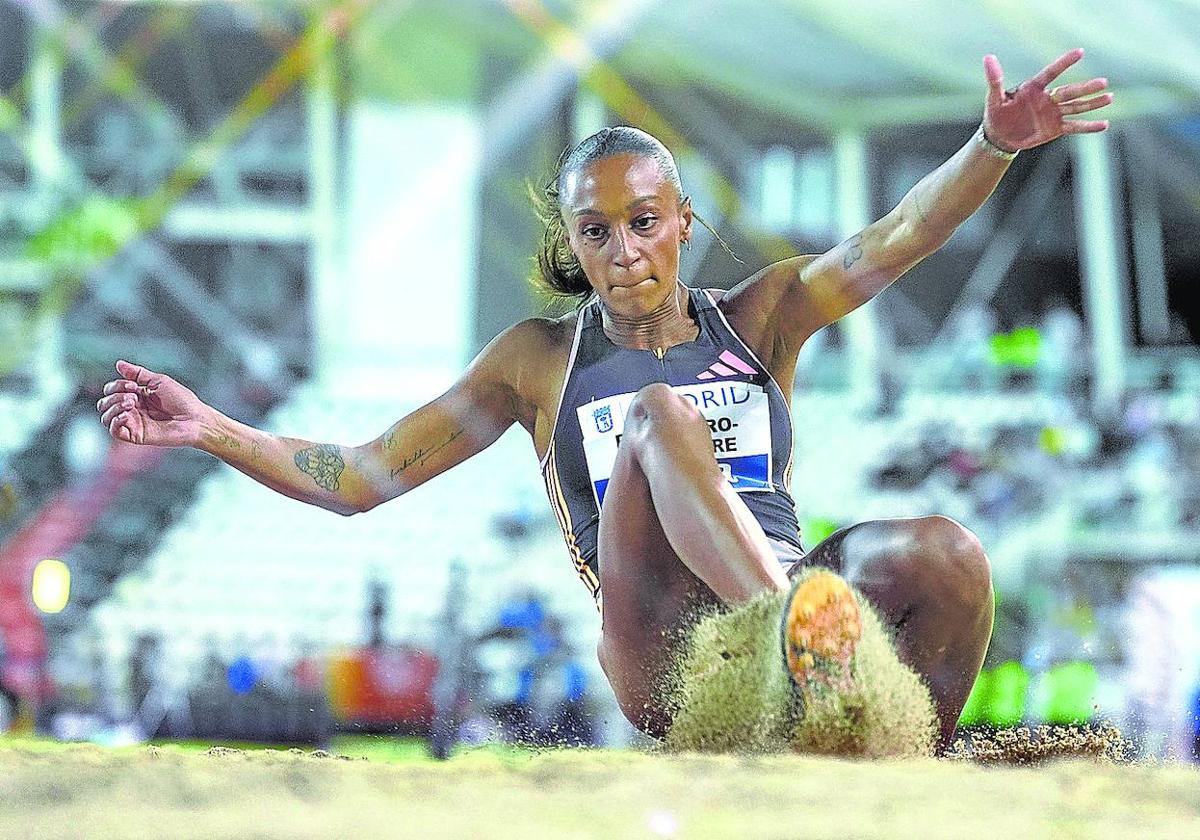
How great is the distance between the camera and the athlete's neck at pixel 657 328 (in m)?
2.29

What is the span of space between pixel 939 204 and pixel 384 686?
4.50 metres

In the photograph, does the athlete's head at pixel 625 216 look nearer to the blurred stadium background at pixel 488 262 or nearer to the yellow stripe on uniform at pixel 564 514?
the yellow stripe on uniform at pixel 564 514

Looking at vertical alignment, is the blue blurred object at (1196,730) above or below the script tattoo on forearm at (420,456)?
below

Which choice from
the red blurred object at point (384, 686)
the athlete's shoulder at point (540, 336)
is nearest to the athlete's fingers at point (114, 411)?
the athlete's shoulder at point (540, 336)

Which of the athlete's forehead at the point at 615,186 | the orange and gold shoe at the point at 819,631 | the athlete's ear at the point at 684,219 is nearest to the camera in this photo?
the orange and gold shoe at the point at 819,631

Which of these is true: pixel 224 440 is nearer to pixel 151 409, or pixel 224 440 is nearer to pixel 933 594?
pixel 151 409

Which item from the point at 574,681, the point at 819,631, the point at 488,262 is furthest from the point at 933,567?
the point at 488,262

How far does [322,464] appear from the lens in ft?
7.76

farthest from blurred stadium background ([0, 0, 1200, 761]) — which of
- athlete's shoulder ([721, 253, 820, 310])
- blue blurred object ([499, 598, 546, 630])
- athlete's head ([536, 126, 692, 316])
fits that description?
athlete's head ([536, 126, 692, 316])

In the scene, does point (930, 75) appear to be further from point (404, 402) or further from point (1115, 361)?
point (404, 402)

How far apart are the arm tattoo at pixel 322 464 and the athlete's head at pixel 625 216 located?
1.74ft

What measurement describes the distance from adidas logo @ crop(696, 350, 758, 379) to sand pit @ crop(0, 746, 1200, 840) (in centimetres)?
74

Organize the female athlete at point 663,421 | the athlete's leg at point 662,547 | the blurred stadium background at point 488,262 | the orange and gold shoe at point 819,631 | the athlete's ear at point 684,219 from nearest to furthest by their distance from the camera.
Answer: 1. the orange and gold shoe at point 819,631
2. the athlete's leg at point 662,547
3. the female athlete at point 663,421
4. the athlete's ear at point 684,219
5. the blurred stadium background at point 488,262

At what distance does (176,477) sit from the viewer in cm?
840
